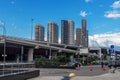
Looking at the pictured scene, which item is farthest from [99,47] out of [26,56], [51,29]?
[26,56]

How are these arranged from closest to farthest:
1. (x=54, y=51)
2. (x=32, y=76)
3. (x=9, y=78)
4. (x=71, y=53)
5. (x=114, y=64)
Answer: (x=9, y=78) → (x=32, y=76) → (x=114, y=64) → (x=54, y=51) → (x=71, y=53)

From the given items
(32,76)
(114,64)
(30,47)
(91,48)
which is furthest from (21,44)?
(32,76)

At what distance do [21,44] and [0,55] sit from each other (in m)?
13.2

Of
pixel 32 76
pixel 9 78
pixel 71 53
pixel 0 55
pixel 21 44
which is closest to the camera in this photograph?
pixel 9 78

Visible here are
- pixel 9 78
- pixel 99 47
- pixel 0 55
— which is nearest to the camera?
pixel 9 78

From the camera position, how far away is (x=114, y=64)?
64250 mm

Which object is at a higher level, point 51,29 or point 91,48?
point 51,29

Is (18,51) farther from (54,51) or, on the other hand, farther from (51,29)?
(51,29)

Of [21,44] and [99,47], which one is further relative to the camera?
[99,47]

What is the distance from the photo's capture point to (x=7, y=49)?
5054 inches

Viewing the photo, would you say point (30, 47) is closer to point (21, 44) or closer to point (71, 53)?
point (21, 44)

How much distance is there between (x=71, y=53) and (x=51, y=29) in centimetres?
4754

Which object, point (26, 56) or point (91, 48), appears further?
point (91, 48)

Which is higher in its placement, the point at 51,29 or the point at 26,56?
the point at 51,29
